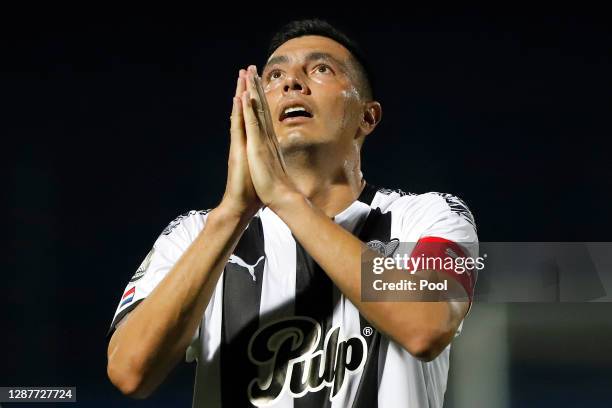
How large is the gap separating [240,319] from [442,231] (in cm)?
35

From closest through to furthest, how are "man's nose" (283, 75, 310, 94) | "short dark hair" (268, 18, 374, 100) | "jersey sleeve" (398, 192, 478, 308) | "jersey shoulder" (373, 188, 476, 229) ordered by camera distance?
1. "jersey sleeve" (398, 192, 478, 308)
2. "jersey shoulder" (373, 188, 476, 229)
3. "man's nose" (283, 75, 310, 94)
4. "short dark hair" (268, 18, 374, 100)

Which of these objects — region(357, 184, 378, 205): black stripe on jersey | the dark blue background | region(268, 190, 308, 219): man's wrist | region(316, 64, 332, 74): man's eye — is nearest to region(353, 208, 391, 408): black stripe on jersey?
region(357, 184, 378, 205): black stripe on jersey

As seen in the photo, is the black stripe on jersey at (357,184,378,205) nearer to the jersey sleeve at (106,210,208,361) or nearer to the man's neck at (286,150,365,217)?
the man's neck at (286,150,365,217)

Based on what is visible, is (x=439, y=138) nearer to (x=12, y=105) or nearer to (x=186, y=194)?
(x=186, y=194)

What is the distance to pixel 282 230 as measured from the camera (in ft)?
5.22

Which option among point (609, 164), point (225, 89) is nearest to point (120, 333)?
point (225, 89)

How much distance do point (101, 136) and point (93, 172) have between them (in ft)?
0.38

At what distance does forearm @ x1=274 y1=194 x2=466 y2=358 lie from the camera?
126 centimetres

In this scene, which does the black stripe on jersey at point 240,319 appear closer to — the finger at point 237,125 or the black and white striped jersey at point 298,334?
the black and white striped jersey at point 298,334

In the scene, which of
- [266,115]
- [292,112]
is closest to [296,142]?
[292,112]

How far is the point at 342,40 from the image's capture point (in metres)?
1.75

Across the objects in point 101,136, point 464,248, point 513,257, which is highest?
point 101,136

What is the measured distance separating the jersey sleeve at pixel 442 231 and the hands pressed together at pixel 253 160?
231 millimetres

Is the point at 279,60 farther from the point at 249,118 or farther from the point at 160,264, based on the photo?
the point at 160,264
